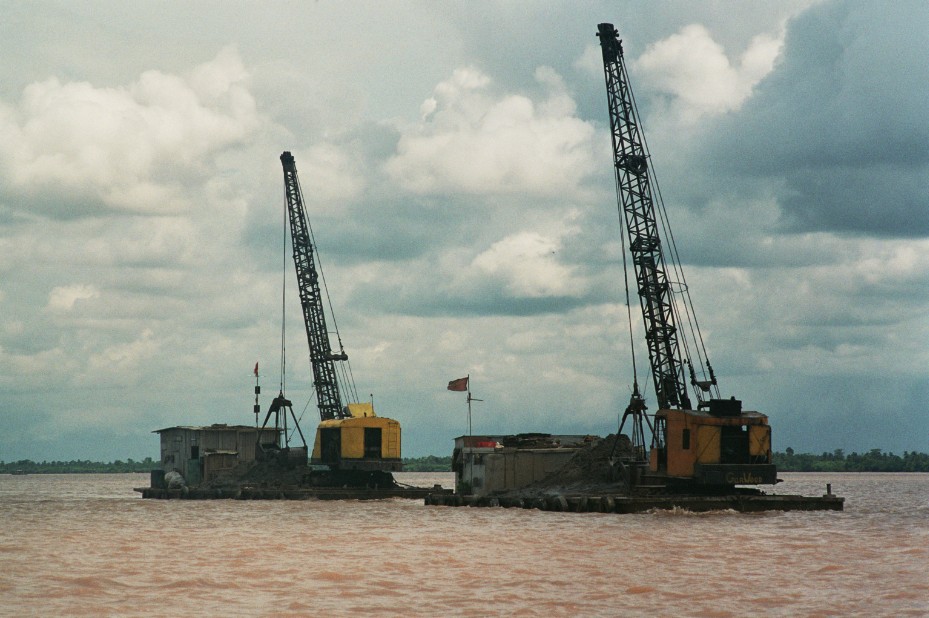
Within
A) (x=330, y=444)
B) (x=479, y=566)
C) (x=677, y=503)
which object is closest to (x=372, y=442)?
(x=330, y=444)

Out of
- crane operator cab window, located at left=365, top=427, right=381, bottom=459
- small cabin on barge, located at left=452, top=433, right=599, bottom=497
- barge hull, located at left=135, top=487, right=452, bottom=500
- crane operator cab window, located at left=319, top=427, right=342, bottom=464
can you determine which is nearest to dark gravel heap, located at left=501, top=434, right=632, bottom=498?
small cabin on barge, located at left=452, top=433, right=599, bottom=497

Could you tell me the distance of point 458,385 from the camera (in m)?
94.4

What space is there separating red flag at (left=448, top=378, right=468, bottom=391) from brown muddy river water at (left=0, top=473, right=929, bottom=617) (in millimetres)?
19886

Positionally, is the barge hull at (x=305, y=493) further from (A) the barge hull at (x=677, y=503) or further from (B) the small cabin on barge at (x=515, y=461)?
(A) the barge hull at (x=677, y=503)

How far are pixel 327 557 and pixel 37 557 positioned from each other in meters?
12.5

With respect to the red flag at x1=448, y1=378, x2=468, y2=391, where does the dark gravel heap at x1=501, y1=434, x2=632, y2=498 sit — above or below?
below

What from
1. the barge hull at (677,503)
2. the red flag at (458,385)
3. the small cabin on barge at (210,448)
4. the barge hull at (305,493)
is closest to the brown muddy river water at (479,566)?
the barge hull at (677,503)

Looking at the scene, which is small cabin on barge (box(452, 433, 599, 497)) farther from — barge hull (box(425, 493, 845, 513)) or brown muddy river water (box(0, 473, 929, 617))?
brown muddy river water (box(0, 473, 929, 617))

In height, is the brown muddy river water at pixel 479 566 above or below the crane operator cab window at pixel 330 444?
below

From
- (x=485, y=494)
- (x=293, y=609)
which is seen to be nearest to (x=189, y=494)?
(x=485, y=494)

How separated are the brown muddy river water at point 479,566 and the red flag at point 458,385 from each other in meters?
19.9

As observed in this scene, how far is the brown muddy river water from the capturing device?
112ft

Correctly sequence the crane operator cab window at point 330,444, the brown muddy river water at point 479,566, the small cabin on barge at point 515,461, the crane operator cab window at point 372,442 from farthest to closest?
1. the crane operator cab window at point 330,444
2. the crane operator cab window at point 372,442
3. the small cabin on barge at point 515,461
4. the brown muddy river water at point 479,566

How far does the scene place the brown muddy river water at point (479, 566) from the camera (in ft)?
112
